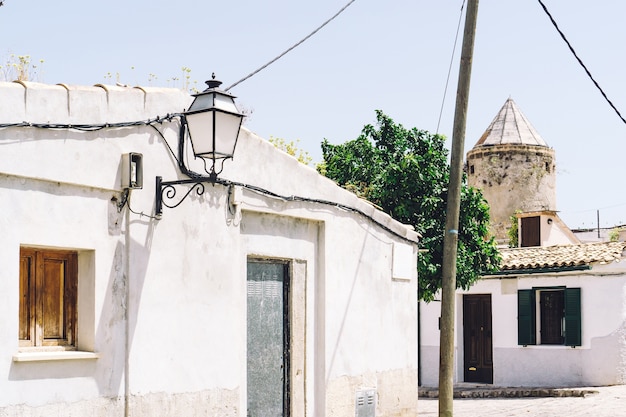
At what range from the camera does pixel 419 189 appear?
56.4 ft

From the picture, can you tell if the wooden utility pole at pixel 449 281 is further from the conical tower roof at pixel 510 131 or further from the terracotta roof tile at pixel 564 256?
the conical tower roof at pixel 510 131

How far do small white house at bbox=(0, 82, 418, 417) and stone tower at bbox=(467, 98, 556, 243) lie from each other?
27915 mm

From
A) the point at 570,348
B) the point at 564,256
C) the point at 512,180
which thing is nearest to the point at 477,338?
the point at 570,348

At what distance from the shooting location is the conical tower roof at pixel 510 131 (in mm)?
39531

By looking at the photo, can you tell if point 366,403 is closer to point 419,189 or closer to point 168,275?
point 168,275

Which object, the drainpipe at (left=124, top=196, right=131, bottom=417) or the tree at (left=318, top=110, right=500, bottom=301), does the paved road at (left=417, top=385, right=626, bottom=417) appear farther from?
the drainpipe at (left=124, top=196, right=131, bottom=417)

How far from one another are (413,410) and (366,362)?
4.54 feet

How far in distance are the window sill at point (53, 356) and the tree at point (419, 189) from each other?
33.1 ft

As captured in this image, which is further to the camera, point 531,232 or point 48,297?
point 531,232

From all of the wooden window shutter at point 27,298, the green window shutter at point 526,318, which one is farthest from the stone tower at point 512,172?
the wooden window shutter at point 27,298

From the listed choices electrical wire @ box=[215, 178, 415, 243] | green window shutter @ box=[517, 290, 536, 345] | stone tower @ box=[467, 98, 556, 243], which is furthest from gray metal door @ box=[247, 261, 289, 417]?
stone tower @ box=[467, 98, 556, 243]

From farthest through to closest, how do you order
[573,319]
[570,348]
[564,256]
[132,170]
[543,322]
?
[543,322] → [564,256] → [570,348] → [573,319] → [132,170]

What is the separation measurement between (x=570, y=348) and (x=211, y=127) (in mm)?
14920

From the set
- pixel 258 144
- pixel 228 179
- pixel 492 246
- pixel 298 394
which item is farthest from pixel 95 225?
pixel 492 246
